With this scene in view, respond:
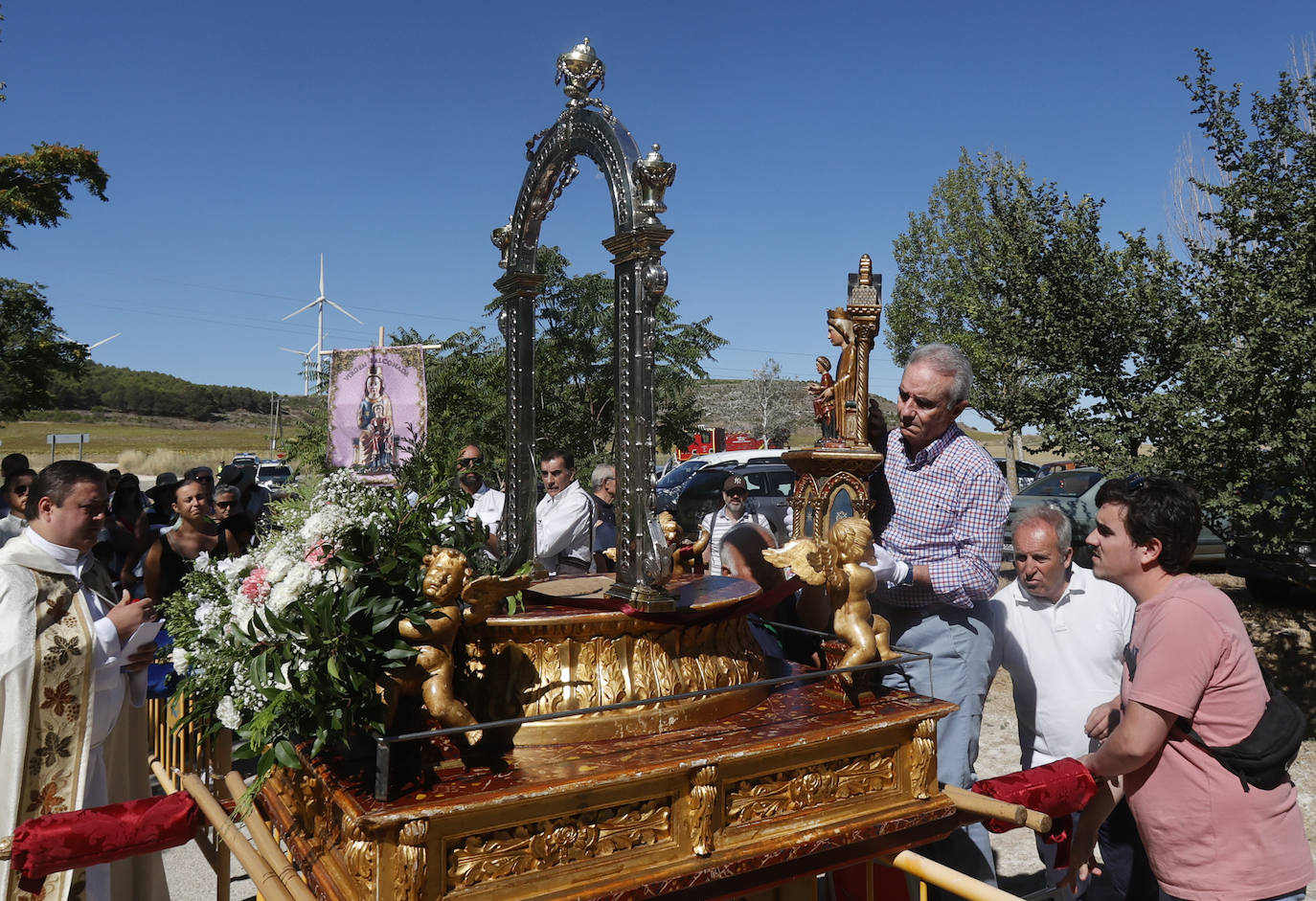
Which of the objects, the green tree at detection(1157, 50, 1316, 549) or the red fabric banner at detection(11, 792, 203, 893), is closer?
the red fabric banner at detection(11, 792, 203, 893)

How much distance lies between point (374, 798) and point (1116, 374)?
7.09 metres

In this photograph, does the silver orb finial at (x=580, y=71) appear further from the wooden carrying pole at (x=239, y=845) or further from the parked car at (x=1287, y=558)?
the parked car at (x=1287, y=558)

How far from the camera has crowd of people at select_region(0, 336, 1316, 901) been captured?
240 cm

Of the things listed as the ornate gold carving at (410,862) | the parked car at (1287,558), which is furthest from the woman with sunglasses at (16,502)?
the parked car at (1287,558)

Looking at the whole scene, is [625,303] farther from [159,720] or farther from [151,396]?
[151,396]

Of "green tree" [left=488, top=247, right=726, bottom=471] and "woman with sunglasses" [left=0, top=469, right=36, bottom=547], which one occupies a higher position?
"green tree" [left=488, top=247, right=726, bottom=471]

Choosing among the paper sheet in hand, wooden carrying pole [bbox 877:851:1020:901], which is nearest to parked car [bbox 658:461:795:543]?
the paper sheet in hand

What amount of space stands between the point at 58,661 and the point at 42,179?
1201 centimetres

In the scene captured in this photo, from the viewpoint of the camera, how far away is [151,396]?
9300 cm

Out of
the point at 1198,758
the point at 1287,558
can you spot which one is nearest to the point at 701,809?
the point at 1198,758

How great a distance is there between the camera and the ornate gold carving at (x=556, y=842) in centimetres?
198

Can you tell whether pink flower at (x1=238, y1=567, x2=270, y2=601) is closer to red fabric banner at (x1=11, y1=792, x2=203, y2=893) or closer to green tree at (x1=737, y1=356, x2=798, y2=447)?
red fabric banner at (x1=11, y1=792, x2=203, y2=893)

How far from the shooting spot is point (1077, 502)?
1223 cm

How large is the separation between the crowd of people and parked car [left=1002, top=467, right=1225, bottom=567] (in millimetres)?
6199
